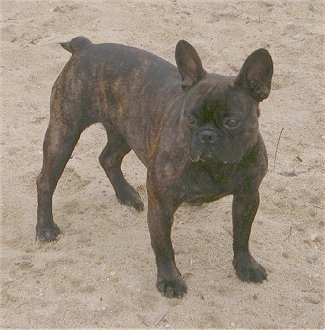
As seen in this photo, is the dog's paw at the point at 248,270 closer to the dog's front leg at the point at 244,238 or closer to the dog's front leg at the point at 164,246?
the dog's front leg at the point at 244,238

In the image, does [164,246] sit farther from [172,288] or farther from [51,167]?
[51,167]

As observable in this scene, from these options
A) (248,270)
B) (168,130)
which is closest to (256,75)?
(168,130)

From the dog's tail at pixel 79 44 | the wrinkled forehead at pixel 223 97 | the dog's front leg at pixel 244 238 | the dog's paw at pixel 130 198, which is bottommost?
the dog's paw at pixel 130 198

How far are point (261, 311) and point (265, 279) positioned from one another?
12.6 inches

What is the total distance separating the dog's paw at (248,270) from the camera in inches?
185

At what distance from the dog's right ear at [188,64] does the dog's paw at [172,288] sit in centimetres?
125

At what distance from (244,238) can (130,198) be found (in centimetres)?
117

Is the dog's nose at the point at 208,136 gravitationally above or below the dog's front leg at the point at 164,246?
above

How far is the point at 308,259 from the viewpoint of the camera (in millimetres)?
4910

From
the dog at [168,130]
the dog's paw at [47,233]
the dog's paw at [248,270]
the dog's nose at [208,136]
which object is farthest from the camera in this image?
the dog's paw at [47,233]

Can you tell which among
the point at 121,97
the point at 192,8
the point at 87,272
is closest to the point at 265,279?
the point at 87,272

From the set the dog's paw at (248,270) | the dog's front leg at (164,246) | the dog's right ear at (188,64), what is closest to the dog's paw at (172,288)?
the dog's front leg at (164,246)

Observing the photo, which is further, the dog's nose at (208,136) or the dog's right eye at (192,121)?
the dog's right eye at (192,121)

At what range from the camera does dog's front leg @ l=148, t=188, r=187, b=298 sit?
14.1 ft
